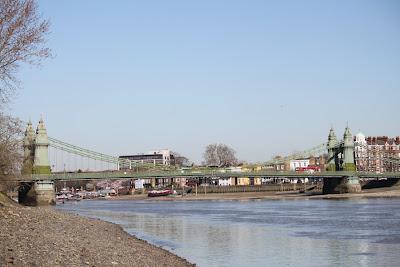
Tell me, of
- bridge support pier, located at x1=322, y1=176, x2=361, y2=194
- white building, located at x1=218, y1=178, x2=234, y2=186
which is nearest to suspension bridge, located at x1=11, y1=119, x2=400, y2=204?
bridge support pier, located at x1=322, y1=176, x2=361, y2=194

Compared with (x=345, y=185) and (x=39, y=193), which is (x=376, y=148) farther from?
(x=39, y=193)

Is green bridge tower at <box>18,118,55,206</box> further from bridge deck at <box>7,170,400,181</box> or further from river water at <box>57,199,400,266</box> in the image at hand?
river water at <box>57,199,400,266</box>

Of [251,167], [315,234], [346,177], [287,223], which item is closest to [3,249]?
[315,234]

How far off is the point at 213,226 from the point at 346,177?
66.4 meters

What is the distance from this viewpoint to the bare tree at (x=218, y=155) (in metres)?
194

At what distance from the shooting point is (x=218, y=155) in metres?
196

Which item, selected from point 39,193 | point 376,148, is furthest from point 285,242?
point 376,148

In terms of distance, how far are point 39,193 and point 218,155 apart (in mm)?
109702

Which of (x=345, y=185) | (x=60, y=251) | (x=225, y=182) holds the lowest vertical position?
(x=60, y=251)

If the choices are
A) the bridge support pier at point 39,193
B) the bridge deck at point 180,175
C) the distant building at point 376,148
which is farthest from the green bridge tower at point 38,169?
the distant building at point 376,148

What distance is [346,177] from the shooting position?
108 metres

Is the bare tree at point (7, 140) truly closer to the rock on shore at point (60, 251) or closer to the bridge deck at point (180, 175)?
the rock on shore at point (60, 251)

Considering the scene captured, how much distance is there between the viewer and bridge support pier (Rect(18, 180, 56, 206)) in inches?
3492

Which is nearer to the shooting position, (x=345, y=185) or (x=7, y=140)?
(x=7, y=140)
